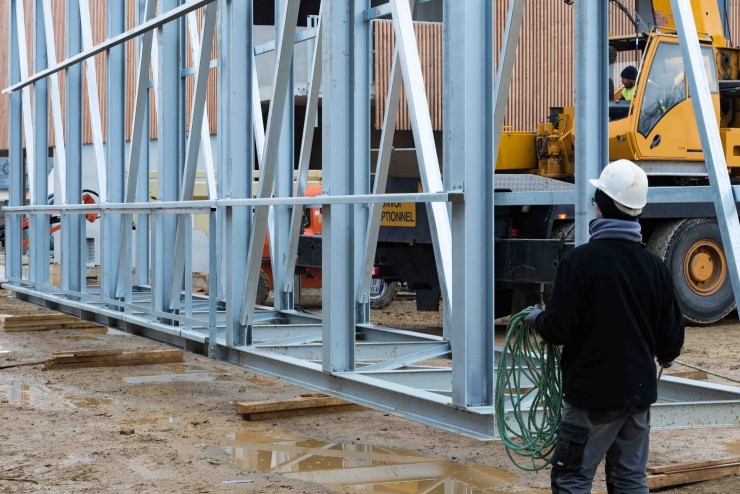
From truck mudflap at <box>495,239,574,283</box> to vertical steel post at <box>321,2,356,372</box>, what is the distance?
13.7 ft

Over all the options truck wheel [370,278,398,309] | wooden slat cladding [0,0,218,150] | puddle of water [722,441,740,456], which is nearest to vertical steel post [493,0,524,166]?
puddle of water [722,441,740,456]

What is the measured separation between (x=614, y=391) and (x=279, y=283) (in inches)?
240

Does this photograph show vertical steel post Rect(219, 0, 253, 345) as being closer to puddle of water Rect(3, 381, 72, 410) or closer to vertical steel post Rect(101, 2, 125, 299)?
puddle of water Rect(3, 381, 72, 410)

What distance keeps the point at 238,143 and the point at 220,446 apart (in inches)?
89.8

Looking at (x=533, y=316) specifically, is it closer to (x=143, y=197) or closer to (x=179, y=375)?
(x=179, y=375)

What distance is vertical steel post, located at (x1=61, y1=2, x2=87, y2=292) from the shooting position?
12.3 meters

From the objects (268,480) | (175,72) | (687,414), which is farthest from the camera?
(175,72)

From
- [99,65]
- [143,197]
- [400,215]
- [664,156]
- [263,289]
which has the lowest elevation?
[263,289]

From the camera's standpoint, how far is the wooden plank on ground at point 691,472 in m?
5.90

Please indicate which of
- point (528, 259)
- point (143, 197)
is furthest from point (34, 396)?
point (528, 259)

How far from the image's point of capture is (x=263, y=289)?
1518cm

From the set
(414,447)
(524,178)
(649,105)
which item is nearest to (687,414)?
(414,447)

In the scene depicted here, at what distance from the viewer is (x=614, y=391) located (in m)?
4.45

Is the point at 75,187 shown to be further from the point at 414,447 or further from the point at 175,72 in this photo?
the point at 414,447
